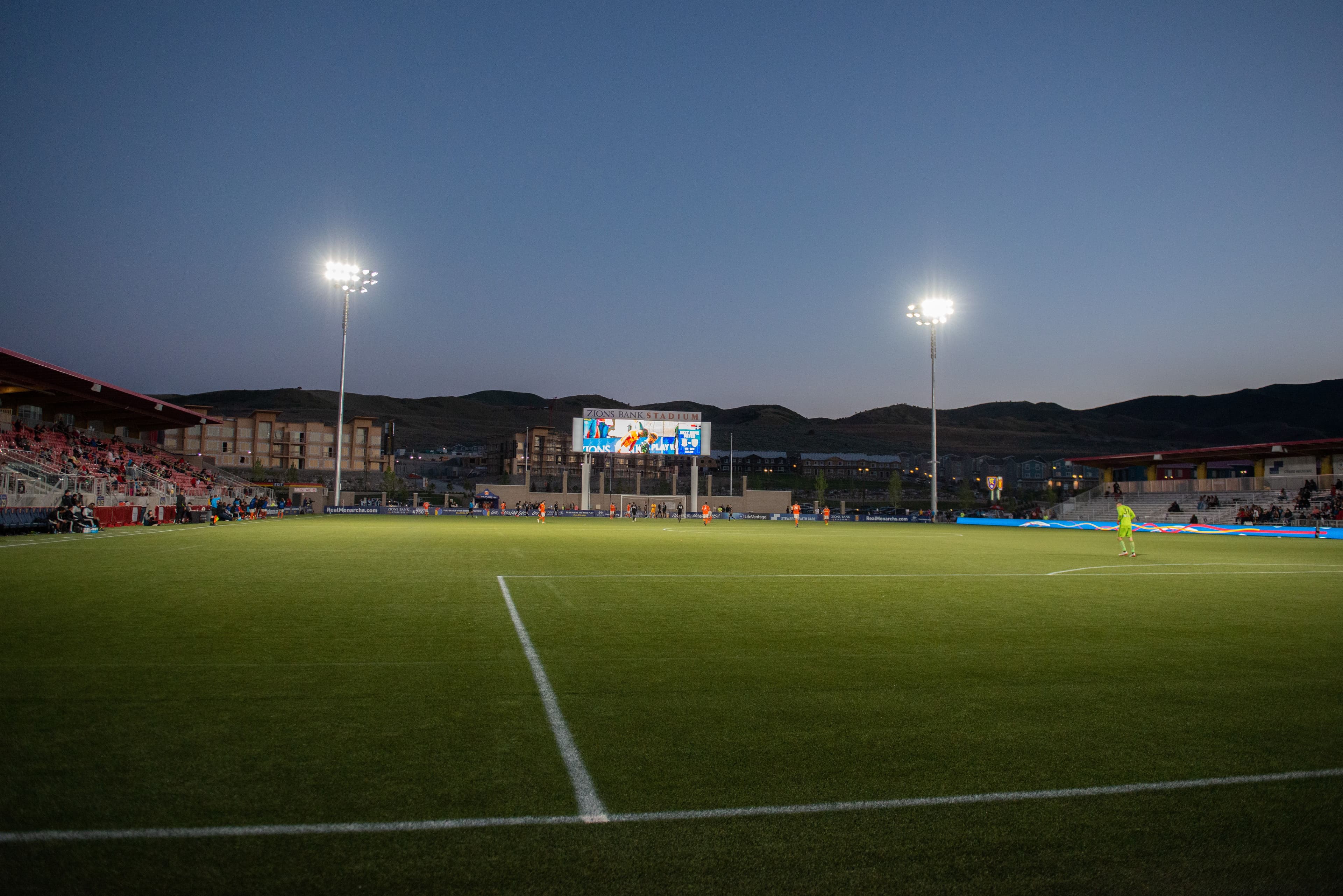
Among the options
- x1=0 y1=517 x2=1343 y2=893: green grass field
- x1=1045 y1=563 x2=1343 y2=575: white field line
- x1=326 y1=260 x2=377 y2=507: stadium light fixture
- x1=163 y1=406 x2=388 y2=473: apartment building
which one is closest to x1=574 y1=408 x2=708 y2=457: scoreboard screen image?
x1=326 y1=260 x2=377 y2=507: stadium light fixture

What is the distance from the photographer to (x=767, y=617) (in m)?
10.2

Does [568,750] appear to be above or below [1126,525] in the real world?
below

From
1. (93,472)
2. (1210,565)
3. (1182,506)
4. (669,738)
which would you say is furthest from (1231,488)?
(93,472)

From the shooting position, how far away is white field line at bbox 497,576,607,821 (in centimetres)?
389

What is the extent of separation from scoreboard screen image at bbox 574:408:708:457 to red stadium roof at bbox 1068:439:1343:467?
3143 cm

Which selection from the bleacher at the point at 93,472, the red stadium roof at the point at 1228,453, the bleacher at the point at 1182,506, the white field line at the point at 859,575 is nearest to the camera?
the white field line at the point at 859,575

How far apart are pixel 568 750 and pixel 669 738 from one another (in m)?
0.62

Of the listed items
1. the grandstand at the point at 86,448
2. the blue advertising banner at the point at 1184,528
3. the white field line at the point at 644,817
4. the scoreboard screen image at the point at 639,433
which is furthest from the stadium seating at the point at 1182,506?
the grandstand at the point at 86,448

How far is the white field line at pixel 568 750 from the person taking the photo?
3.89m

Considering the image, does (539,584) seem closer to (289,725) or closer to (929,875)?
(289,725)

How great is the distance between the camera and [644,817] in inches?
150

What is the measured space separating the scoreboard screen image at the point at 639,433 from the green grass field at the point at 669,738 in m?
51.2

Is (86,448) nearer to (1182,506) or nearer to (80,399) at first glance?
(80,399)

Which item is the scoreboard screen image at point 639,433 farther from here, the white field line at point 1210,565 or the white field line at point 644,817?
the white field line at point 644,817
